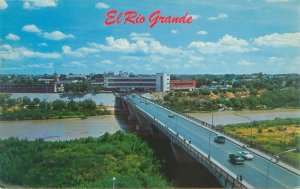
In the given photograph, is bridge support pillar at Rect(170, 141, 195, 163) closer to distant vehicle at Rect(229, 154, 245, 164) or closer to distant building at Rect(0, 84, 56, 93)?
distant vehicle at Rect(229, 154, 245, 164)

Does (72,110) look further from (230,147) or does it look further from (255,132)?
(230,147)

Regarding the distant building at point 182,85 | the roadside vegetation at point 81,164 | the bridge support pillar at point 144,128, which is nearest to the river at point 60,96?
the bridge support pillar at point 144,128

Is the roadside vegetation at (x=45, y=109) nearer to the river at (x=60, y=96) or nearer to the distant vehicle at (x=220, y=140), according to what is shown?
the river at (x=60, y=96)

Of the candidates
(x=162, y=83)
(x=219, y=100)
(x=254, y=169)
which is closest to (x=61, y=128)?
(x=162, y=83)

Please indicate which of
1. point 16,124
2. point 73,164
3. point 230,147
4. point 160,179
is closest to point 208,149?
point 230,147

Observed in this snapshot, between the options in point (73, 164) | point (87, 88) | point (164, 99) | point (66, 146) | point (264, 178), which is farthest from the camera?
point (164, 99)

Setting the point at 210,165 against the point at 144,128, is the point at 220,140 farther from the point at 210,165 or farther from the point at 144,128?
the point at 144,128
